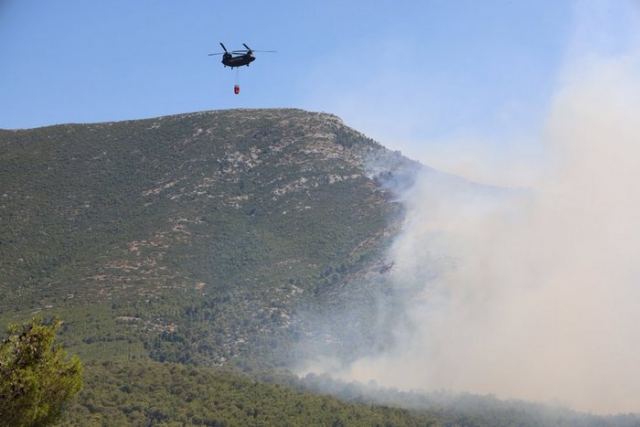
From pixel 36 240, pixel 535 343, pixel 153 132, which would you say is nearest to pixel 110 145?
pixel 153 132

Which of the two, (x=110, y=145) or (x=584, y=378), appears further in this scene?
(x=110, y=145)

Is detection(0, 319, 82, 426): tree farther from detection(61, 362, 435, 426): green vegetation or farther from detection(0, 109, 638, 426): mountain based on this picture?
detection(0, 109, 638, 426): mountain

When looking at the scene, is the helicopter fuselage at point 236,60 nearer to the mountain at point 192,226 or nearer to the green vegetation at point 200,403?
the green vegetation at point 200,403

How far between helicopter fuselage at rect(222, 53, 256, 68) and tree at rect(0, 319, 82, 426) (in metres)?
27.8

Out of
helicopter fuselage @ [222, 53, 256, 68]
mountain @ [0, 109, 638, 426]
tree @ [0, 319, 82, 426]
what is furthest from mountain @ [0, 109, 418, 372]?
tree @ [0, 319, 82, 426]

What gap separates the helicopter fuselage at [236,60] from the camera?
6250 cm

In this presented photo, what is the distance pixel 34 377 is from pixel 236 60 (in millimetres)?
31394

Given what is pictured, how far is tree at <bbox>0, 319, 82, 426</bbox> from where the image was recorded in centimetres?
3622

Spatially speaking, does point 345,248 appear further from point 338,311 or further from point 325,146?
point 325,146

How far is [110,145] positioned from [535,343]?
313 ft

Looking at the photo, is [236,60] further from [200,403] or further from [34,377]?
[200,403]

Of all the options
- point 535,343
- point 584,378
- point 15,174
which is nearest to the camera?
point 584,378

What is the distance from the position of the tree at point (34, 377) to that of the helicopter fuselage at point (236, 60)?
27.8m

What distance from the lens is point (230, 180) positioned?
171 meters
